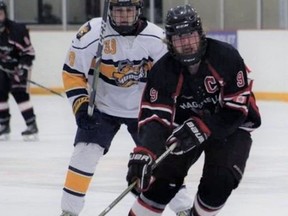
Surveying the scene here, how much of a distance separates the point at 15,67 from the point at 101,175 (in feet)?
8.78

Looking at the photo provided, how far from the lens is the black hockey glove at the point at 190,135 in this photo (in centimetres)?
422

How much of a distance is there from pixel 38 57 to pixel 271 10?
3.03 meters

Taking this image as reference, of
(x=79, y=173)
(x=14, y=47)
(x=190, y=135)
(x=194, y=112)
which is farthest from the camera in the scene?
(x=14, y=47)

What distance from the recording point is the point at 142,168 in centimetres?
411

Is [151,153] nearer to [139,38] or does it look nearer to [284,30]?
[139,38]

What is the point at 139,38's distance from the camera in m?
5.15

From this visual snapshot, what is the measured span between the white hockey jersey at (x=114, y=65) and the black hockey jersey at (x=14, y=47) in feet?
14.4

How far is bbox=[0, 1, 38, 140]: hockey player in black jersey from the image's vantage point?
31.3 feet

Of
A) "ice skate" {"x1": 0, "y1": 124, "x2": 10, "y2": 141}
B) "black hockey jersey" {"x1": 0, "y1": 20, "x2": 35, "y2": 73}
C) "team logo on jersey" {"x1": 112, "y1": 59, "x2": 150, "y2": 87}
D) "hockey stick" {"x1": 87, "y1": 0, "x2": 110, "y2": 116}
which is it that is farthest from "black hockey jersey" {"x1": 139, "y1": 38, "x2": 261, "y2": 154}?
"ice skate" {"x1": 0, "y1": 124, "x2": 10, "y2": 141}

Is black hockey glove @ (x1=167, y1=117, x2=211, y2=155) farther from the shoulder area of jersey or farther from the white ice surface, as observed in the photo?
the white ice surface

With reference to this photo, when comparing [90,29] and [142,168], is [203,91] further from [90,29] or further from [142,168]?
[90,29]

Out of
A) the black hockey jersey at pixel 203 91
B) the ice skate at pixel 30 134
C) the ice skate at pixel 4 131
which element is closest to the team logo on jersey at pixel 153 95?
the black hockey jersey at pixel 203 91

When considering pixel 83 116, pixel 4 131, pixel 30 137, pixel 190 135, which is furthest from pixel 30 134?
pixel 190 135

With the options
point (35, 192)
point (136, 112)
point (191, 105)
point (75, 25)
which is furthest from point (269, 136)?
point (75, 25)
